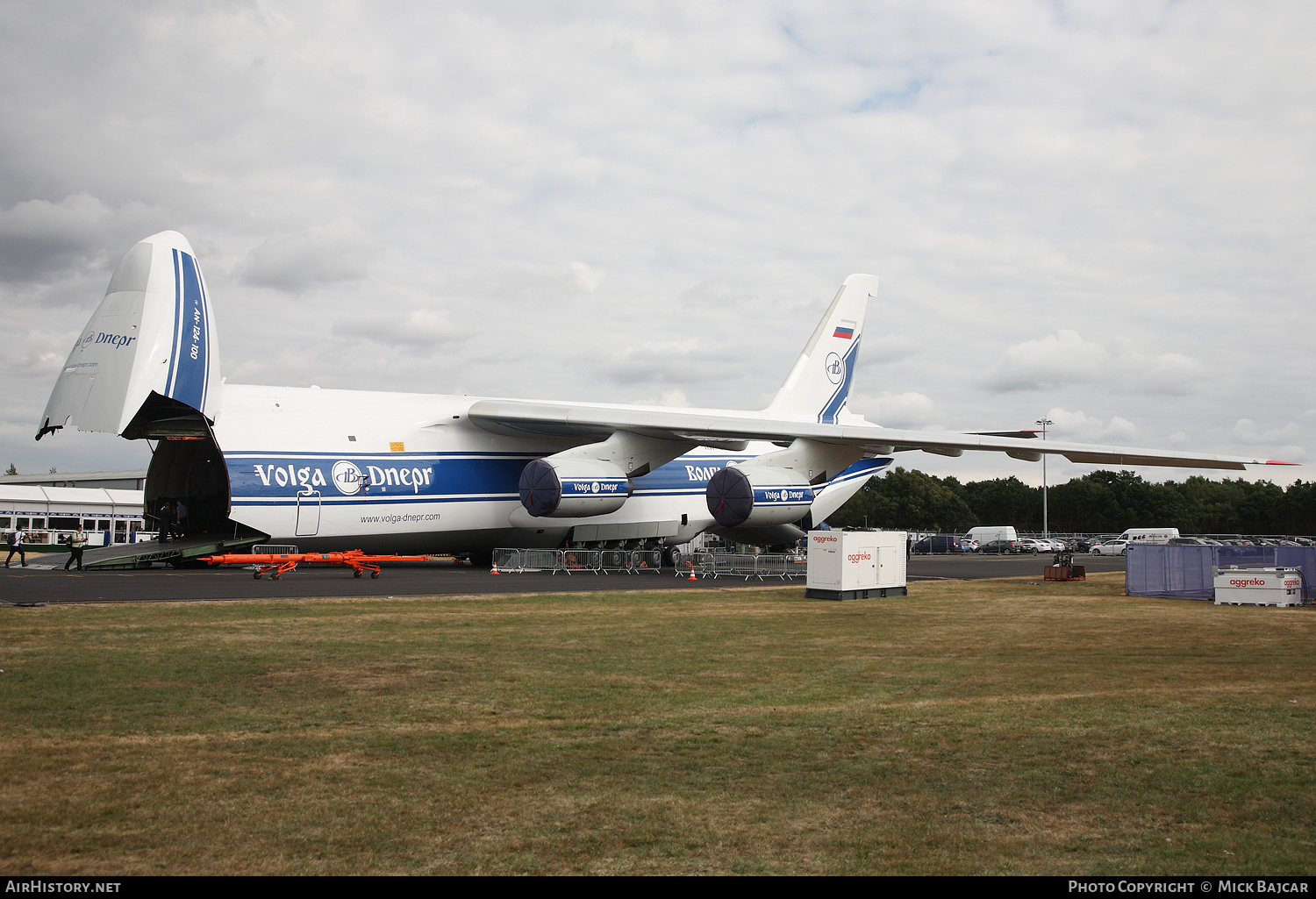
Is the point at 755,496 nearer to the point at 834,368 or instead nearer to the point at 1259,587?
the point at 834,368

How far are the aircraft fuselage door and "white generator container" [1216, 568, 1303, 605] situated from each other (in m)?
18.8

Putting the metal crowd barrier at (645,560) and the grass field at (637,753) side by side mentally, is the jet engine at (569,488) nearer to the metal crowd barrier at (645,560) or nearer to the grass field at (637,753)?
the metal crowd barrier at (645,560)

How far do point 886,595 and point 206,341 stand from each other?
14648 mm

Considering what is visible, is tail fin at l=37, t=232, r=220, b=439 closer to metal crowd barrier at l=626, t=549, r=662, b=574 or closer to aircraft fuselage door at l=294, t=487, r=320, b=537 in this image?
aircraft fuselage door at l=294, t=487, r=320, b=537

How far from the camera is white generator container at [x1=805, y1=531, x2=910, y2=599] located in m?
17.6

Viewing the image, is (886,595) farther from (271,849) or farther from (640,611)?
(271,849)

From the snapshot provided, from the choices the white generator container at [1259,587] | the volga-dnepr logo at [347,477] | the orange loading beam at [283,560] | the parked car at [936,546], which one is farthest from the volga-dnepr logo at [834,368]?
the parked car at [936,546]

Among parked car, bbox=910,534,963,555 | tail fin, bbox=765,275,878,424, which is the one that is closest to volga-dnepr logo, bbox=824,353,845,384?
tail fin, bbox=765,275,878,424

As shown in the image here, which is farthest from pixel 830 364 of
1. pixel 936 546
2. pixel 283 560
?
pixel 936 546

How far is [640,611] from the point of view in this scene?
14469mm

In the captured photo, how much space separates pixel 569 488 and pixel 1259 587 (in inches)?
569

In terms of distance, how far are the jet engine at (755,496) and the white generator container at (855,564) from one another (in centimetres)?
453

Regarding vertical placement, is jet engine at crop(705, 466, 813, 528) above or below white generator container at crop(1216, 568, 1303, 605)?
above
